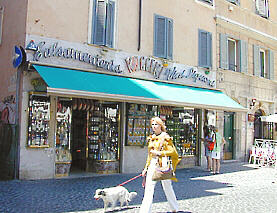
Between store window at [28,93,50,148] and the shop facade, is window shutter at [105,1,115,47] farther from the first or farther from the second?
store window at [28,93,50,148]

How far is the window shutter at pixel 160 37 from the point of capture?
11.7m

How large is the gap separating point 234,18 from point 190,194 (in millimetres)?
10092

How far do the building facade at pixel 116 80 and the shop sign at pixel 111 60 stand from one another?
0.10 feet

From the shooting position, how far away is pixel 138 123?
1095 cm

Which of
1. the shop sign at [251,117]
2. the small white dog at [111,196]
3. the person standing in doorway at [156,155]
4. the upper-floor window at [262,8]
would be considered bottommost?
the small white dog at [111,196]

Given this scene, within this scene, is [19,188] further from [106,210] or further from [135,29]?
[135,29]

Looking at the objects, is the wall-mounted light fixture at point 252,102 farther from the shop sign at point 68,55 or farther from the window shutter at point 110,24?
the window shutter at point 110,24

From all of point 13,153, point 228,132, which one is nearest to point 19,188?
point 13,153

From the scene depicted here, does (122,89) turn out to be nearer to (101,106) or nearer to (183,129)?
(101,106)

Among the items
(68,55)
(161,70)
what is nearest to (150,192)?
(68,55)

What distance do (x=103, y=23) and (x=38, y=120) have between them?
3540 millimetres

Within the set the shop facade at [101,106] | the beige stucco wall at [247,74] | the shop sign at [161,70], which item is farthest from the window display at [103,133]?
the beige stucco wall at [247,74]

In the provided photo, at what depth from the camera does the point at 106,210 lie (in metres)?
5.85

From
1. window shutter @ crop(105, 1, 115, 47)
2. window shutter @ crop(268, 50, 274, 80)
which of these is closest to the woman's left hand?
window shutter @ crop(105, 1, 115, 47)
